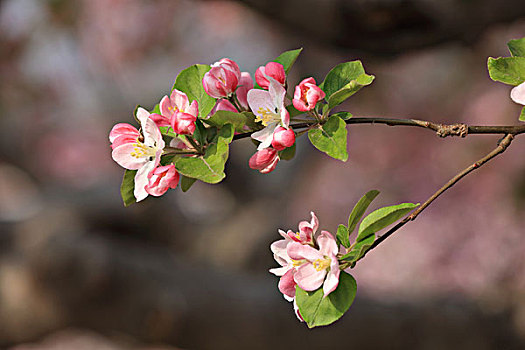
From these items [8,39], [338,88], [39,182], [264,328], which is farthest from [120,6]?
[338,88]

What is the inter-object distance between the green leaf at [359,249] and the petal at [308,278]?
2cm

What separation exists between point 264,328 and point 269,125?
3.12 ft

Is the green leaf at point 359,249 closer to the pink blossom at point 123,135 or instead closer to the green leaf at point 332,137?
the green leaf at point 332,137

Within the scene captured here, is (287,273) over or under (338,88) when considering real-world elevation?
under

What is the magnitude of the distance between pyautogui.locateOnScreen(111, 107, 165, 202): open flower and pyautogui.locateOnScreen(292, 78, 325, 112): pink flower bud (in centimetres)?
9

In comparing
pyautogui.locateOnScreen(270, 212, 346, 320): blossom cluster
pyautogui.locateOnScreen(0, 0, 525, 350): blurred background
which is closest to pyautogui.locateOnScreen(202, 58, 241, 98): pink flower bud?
pyautogui.locateOnScreen(270, 212, 346, 320): blossom cluster

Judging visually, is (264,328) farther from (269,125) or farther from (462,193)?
(462,193)

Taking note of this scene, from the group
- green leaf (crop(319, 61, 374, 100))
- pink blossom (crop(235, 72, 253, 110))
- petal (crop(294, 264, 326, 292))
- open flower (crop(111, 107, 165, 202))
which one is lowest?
petal (crop(294, 264, 326, 292))

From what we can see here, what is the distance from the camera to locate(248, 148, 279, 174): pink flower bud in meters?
0.36

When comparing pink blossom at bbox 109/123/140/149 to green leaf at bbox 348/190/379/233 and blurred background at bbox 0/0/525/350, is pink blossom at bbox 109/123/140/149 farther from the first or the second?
blurred background at bbox 0/0/525/350

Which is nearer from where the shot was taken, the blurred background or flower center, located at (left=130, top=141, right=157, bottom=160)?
flower center, located at (left=130, top=141, right=157, bottom=160)

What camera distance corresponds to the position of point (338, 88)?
0.38m

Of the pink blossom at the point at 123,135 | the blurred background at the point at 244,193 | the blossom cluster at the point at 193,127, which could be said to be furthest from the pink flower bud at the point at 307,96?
the blurred background at the point at 244,193

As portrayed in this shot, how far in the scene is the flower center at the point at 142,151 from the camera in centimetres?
36
